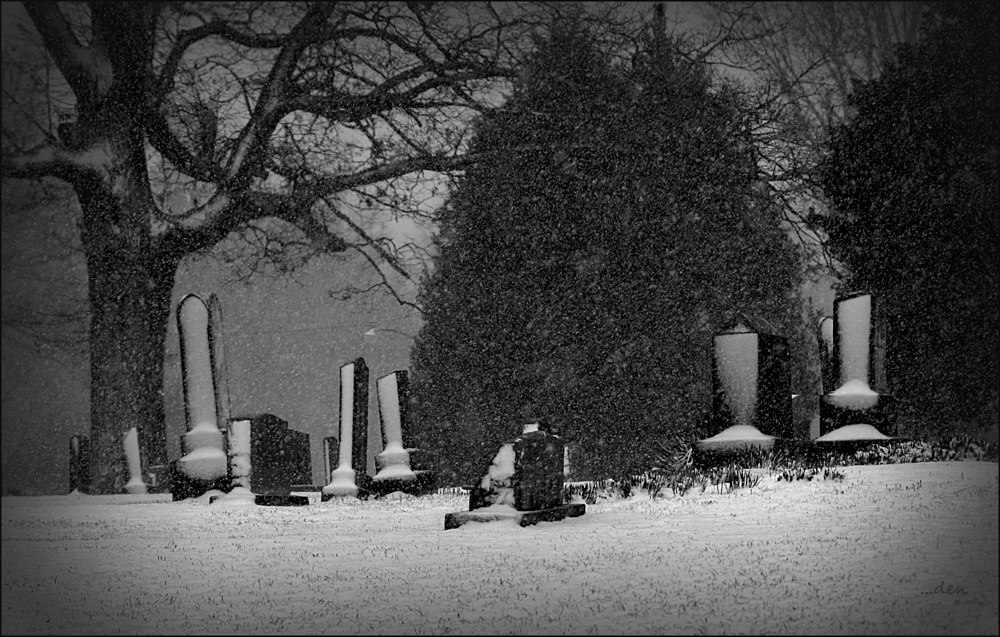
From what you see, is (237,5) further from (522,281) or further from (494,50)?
(522,281)

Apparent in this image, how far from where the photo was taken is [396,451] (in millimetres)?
10172

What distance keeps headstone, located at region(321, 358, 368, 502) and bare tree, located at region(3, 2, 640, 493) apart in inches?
145

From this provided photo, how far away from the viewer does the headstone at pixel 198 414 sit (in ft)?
32.9

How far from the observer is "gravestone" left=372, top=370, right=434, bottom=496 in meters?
10.0

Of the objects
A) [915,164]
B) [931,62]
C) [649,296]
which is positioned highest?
[931,62]

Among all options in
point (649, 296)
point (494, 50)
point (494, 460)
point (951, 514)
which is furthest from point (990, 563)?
Result: point (494, 50)

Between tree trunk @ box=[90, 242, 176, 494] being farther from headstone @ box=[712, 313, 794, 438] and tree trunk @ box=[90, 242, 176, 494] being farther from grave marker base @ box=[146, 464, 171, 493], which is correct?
headstone @ box=[712, 313, 794, 438]

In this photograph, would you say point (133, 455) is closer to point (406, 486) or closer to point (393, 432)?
point (393, 432)

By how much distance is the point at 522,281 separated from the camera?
1152 cm

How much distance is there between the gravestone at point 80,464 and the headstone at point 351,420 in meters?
6.44

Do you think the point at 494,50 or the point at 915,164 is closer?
the point at 915,164

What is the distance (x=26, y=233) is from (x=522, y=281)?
15.7 meters

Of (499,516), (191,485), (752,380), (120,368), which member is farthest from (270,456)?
(752,380)

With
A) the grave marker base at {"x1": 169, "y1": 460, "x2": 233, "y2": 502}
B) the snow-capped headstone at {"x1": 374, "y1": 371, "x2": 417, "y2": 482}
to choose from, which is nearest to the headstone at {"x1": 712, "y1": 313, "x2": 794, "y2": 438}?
the snow-capped headstone at {"x1": 374, "y1": 371, "x2": 417, "y2": 482}
